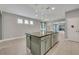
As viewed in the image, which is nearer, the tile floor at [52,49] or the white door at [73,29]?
the tile floor at [52,49]

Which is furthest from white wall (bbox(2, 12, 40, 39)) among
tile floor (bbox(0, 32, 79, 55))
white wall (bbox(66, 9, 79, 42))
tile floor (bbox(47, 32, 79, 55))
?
white wall (bbox(66, 9, 79, 42))

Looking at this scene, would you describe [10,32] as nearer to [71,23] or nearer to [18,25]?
[18,25]

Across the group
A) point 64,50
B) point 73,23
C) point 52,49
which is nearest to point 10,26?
point 52,49

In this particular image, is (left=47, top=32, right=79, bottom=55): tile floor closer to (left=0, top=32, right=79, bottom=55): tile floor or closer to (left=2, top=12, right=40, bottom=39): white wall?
(left=0, top=32, right=79, bottom=55): tile floor

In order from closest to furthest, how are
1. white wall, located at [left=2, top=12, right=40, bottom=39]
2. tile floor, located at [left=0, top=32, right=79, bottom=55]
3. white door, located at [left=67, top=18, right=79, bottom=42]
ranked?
tile floor, located at [left=0, top=32, right=79, bottom=55], white door, located at [left=67, top=18, right=79, bottom=42], white wall, located at [left=2, top=12, right=40, bottom=39]

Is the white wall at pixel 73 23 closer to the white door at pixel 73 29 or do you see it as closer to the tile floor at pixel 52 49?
the white door at pixel 73 29

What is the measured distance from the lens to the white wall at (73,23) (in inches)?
240

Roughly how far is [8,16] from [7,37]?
2.19 m

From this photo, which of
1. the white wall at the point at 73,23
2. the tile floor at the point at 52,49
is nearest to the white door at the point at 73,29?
the white wall at the point at 73,23

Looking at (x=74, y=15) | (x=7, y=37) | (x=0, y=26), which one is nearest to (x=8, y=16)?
(x=0, y=26)

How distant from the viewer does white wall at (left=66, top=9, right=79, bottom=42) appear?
6089mm

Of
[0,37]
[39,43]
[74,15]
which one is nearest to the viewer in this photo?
[39,43]

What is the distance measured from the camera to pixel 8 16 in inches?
296
